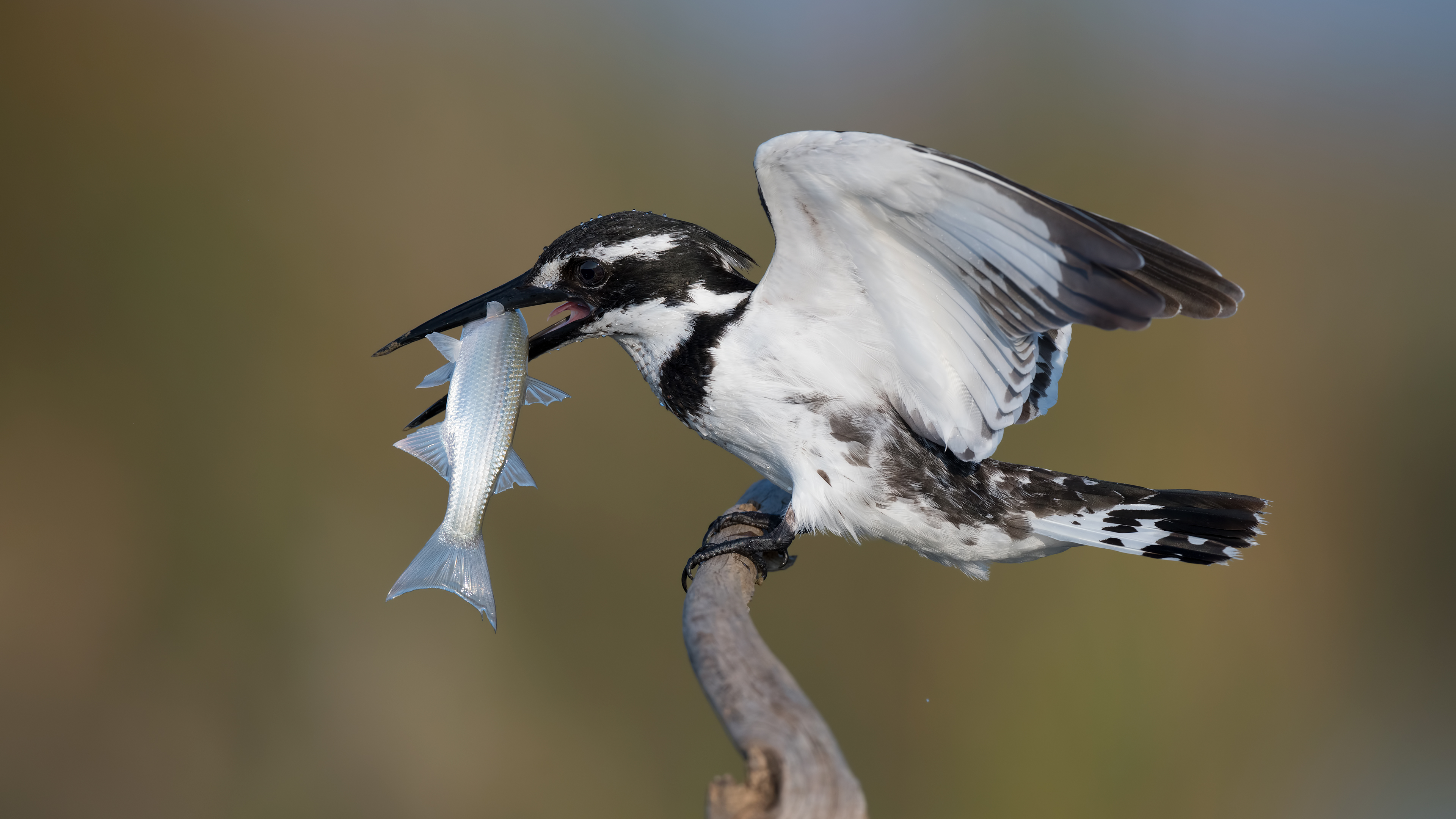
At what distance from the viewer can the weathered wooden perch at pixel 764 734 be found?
93cm

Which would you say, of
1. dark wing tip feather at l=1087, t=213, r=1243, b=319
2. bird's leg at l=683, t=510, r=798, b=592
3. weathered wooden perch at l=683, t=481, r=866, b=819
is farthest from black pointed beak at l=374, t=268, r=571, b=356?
dark wing tip feather at l=1087, t=213, r=1243, b=319

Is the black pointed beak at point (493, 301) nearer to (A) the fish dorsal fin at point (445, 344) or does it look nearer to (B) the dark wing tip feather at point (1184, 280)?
(A) the fish dorsal fin at point (445, 344)

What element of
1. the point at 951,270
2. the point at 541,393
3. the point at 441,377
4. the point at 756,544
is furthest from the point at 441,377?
the point at 951,270

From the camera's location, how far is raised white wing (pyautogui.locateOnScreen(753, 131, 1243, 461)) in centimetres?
138

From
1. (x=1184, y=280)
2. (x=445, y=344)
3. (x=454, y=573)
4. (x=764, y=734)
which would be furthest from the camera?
(x=445, y=344)

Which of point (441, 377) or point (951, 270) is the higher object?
point (951, 270)

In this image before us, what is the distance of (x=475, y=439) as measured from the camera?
5.21 ft

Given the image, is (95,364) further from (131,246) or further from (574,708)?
(574,708)

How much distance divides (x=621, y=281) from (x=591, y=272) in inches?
2.3

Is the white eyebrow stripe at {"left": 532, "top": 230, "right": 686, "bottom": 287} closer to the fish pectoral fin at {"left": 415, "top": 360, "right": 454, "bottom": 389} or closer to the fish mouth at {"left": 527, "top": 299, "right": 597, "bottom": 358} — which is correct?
the fish mouth at {"left": 527, "top": 299, "right": 597, "bottom": 358}

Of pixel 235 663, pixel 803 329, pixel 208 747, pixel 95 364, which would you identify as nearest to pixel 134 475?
pixel 95 364

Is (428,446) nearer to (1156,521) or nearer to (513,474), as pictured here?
(513,474)

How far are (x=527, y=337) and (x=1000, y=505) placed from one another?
37.2 inches

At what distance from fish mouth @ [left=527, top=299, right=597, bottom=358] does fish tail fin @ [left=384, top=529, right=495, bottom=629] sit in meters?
0.43
